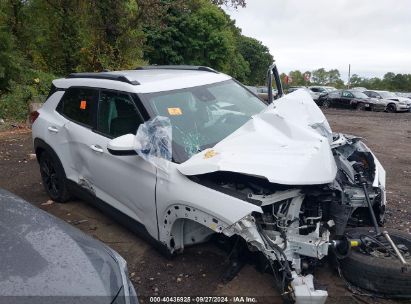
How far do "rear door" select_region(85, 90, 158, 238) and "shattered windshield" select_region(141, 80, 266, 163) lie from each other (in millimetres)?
256

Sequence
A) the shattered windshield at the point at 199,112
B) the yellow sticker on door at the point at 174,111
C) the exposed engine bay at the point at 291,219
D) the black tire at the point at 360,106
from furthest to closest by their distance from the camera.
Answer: the black tire at the point at 360,106 < the yellow sticker on door at the point at 174,111 < the shattered windshield at the point at 199,112 < the exposed engine bay at the point at 291,219

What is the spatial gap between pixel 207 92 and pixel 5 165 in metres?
5.10

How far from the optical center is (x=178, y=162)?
328cm

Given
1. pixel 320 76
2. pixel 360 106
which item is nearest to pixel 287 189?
pixel 360 106

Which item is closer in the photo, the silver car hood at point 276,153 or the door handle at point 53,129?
the silver car hood at point 276,153

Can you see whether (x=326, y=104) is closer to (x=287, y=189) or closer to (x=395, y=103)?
(x=395, y=103)

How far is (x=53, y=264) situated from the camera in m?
2.03

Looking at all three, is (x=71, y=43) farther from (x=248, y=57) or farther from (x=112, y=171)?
(x=248, y=57)

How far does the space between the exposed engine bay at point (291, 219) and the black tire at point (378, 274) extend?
9.4 inches

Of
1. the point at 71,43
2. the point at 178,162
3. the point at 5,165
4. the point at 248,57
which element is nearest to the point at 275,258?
the point at 178,162

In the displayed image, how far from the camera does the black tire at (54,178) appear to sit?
16.1 feet

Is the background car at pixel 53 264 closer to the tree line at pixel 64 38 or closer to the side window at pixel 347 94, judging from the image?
the tree line at pixel 64 38

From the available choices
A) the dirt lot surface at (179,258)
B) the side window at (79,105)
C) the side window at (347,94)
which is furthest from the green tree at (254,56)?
the side window at (79,105)

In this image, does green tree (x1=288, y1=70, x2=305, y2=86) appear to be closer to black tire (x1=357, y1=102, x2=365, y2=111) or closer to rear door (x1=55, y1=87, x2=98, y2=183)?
black tire (x1=357, y1=102, x2=365, y2=111)
